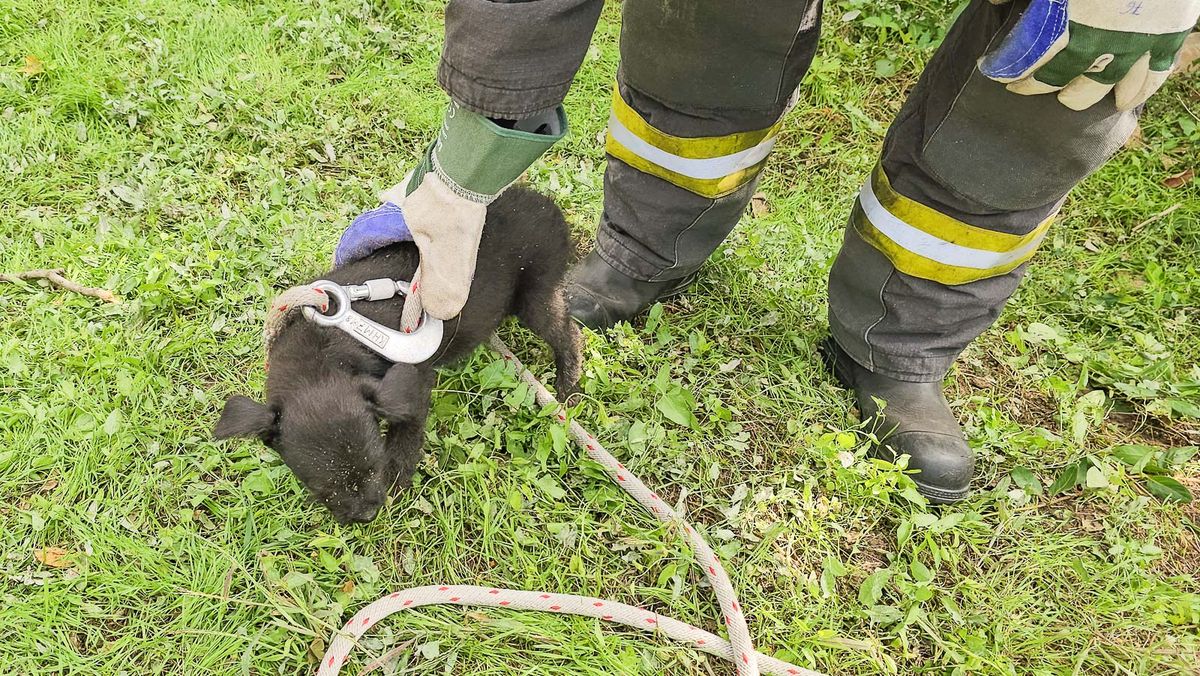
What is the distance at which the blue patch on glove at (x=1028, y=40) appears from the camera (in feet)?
5.16

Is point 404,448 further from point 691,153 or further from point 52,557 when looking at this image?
point 691,153

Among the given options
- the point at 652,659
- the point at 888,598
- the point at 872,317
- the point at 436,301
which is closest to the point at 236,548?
the point at 436,301

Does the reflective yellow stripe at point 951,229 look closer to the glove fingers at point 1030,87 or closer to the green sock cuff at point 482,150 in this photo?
the glove fingers at point 1030,87

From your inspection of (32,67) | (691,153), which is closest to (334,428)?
(691,153)

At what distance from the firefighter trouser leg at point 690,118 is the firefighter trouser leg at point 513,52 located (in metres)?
0.60

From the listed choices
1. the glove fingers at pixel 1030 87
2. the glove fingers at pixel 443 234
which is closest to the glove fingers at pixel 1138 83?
the glove fingers at pixel 1030 87

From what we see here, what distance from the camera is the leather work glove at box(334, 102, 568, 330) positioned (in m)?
1.72

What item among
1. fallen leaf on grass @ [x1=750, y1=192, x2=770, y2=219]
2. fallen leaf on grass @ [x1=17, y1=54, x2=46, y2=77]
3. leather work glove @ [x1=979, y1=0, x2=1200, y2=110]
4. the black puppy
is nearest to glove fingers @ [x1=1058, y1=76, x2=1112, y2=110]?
leather work glove @ [x1=979, y1=0, x2=1200, y2=110]

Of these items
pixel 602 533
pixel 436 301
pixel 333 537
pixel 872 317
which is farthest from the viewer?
pixel 872 317

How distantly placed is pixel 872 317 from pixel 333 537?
1883 mm

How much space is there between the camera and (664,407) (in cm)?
250

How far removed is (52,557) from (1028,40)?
2.89 metres

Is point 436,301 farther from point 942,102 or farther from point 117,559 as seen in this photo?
point 942,102

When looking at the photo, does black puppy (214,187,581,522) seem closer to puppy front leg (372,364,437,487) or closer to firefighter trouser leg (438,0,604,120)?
puppy front leg (372,364,437,487)
